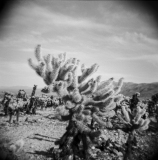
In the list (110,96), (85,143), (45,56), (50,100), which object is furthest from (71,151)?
(50,100)

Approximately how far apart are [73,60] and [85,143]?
2479 mm

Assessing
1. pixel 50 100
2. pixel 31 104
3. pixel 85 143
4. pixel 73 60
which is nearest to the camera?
pixel 85 143

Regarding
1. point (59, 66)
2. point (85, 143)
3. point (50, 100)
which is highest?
point (59, 66)

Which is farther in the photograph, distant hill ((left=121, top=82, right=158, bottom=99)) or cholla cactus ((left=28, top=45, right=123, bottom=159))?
distant hill ((left=121, top=82, right=158, bottom=99))

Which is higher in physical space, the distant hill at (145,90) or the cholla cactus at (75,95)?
the distant hill at (145,90)

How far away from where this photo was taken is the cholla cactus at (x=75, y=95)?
10.7 feet

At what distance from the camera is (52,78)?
330 centimetres

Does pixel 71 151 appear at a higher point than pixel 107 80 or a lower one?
lower

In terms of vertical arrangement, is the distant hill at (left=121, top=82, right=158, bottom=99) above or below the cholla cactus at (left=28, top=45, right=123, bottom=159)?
above

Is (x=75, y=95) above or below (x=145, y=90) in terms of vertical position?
below

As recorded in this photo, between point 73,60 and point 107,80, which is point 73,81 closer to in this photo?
point 73,60

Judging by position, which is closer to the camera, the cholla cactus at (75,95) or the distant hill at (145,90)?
the cholla cactus at (75,95)

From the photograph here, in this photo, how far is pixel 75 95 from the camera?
3119 mm

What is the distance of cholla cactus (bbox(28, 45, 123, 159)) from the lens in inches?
128
